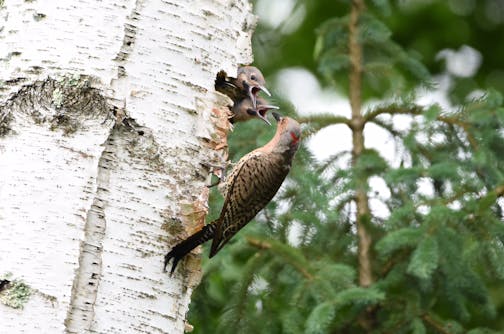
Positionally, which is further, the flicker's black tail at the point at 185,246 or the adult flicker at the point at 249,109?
the adult flicker at the point at 249,109

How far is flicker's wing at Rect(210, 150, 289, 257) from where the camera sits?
3.63m

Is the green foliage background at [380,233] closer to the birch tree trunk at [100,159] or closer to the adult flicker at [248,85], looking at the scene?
the adult flicker at [248,85]

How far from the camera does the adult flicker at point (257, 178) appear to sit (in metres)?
3.62

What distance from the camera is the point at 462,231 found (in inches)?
156

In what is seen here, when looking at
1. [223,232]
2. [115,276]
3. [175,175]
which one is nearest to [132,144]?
[175,175]

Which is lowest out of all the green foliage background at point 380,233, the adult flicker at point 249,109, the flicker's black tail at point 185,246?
the flicker's black tail at point 185,246

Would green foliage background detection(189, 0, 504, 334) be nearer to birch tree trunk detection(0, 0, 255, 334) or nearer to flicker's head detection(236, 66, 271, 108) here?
flicker's head detection(236, 66, 271, 108)

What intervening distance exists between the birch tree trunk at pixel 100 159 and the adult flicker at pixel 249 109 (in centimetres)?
136

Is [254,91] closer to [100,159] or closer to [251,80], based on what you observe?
[251,80]

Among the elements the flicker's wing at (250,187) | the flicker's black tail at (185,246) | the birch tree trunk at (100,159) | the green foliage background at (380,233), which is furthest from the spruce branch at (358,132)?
the birch tree trunk at (100,159)

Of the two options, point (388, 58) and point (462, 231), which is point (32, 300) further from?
point (388, 58)

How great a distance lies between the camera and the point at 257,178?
3.94m

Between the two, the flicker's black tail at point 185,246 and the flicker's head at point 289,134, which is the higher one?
the flicker's head at point 289,134

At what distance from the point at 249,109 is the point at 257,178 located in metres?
0.49
